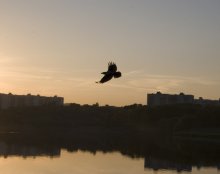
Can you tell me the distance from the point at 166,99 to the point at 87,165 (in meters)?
125

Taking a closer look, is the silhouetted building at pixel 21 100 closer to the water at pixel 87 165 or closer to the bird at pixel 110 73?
the water at pixel 87 165

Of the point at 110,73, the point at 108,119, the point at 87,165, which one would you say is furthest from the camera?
the point at 108,119

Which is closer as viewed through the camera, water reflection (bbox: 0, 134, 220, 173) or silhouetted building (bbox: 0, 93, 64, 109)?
water reflection (bbox: 0, 134, 220, 173)

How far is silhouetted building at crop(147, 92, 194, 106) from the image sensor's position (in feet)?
553

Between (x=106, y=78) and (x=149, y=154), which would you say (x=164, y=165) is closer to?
(x=149, y=154)

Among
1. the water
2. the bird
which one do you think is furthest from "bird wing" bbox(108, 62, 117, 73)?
the water

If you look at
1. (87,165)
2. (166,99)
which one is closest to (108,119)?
(166,99)

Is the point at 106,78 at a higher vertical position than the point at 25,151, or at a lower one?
higher

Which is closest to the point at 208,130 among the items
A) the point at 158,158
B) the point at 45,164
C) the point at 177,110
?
the point at 177,110

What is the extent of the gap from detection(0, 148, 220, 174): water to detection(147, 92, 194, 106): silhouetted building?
364 ft

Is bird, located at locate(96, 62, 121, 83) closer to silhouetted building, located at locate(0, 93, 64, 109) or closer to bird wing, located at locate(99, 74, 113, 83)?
bird wing, located at locate(99, 74, 113, 83)

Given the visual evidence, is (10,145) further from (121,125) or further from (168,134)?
(121,125)

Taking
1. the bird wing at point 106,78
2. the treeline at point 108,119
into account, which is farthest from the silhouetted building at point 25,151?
the treeline at point 108,119

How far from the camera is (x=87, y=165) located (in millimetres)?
47938
